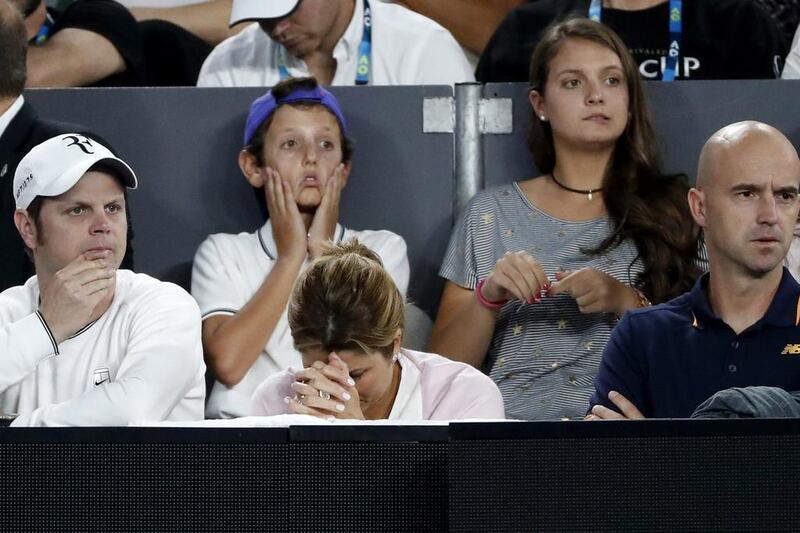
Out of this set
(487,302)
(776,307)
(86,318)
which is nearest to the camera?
(776,307)

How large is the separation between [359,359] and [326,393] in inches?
6.3

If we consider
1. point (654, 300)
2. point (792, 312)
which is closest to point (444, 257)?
point (654, 300)

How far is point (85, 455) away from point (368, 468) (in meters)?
0.33

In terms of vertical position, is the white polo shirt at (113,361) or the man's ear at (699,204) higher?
the man's ear at (699,204)

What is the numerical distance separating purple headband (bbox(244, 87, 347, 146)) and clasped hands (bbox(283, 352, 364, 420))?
3.51 feet

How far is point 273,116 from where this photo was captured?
3.22 metres

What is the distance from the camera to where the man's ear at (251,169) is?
3250 mm

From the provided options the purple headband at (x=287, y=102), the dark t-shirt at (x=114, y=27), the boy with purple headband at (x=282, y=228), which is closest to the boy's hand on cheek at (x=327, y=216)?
the boy with purple headband at (x=282, y=228)

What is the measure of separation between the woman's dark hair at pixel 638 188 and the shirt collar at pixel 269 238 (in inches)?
20.9

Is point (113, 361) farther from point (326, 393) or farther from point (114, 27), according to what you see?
point (114, 27)

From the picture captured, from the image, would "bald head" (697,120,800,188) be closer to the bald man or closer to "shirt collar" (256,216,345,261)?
the bald man

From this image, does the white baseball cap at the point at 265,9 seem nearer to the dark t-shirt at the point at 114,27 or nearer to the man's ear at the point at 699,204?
the dark t-shirt at the point at 114,27

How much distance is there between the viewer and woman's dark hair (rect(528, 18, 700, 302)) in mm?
3016

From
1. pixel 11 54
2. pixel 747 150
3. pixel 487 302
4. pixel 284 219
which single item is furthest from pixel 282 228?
pixel 747 150
